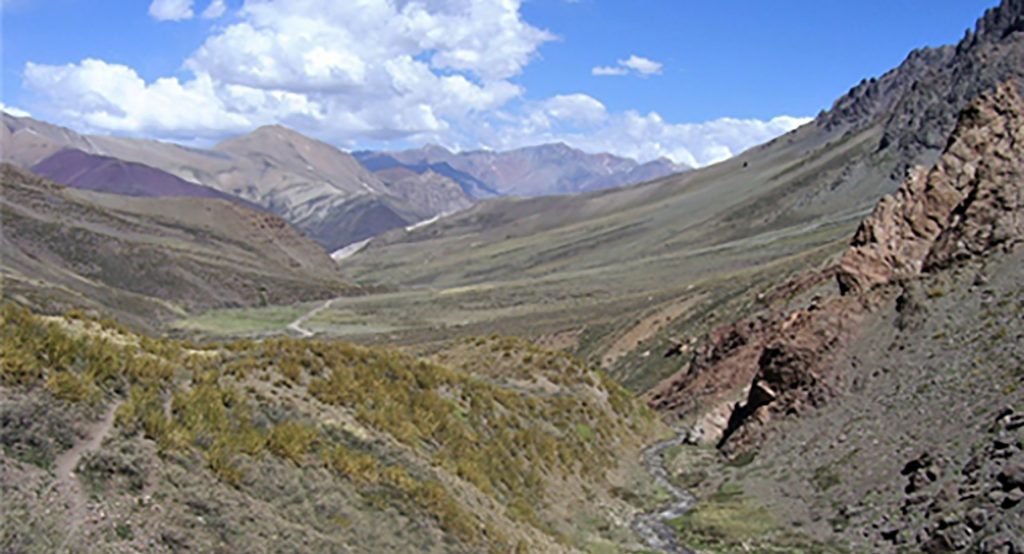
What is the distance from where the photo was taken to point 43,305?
281 ft

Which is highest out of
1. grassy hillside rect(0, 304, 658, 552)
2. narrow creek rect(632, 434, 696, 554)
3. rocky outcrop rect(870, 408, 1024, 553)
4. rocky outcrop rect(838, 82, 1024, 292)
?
rocky outcrop rect(838, 82, 1024, 292)

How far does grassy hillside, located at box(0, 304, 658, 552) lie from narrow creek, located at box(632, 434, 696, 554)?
0.64 m

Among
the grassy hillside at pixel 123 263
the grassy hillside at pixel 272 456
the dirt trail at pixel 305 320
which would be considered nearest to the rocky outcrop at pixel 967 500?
the grassy hillside at pixel 272 456

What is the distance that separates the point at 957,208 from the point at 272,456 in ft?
97.0

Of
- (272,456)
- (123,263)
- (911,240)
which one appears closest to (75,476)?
(272,456)

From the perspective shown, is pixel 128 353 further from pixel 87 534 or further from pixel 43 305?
pixel 43 305

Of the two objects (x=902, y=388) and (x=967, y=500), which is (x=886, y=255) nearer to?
(x=902, y=388)

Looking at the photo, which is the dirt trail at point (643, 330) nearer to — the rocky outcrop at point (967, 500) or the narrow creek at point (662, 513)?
the narrow creek at point (662, 513)

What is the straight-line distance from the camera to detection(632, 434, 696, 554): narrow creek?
72.4 feet

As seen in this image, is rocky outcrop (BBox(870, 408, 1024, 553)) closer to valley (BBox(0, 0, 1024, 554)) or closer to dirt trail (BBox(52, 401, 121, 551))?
valley (BBox(0, 0, 1024, 554))

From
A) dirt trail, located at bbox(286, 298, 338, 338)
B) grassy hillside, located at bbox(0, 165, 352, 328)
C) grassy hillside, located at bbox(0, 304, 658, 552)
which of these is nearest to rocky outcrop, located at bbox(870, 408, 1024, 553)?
grassy hillside, located at bbox(0, 304, 658, 552)

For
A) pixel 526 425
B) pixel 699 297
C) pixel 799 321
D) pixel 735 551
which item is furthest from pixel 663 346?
pixel 735 551

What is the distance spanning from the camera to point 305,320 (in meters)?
129

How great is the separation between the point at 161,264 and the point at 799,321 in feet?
469
